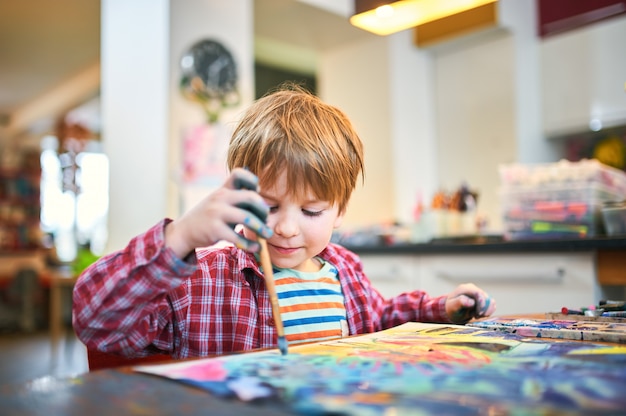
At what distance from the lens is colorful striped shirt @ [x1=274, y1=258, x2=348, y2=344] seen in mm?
907

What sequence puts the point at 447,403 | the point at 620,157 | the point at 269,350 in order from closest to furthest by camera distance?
the point at 447,403 → the point at 269,350 → the point at 620,157

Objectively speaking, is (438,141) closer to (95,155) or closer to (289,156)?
(289,156)

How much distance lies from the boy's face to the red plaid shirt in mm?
54

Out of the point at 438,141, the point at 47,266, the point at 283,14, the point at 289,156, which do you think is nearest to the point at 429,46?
the point at 438,141

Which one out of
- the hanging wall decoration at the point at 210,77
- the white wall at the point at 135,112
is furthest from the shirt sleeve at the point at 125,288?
the hanging wall decoration at the point at 210,77

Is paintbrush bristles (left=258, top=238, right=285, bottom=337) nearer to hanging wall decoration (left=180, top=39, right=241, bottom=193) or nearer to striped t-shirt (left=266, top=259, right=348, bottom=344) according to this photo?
striped t-shirt (left=266, top=259, right=348, bottom=344)

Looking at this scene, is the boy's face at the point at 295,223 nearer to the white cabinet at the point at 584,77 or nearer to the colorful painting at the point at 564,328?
the colorful painting at the point at 564,328

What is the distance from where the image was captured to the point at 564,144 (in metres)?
3.54

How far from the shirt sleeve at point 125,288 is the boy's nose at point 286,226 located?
17 cm

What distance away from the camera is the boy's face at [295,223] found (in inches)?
31.5

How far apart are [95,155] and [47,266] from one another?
2420 millimetres

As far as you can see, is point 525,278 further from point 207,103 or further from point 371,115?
point 371,115

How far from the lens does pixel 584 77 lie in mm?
3197

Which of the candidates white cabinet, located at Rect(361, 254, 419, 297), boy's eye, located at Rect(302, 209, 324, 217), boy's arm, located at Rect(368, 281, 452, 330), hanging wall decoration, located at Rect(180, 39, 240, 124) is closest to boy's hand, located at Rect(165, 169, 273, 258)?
boy's eye, located at Rect(302, 209, 324, 217)
